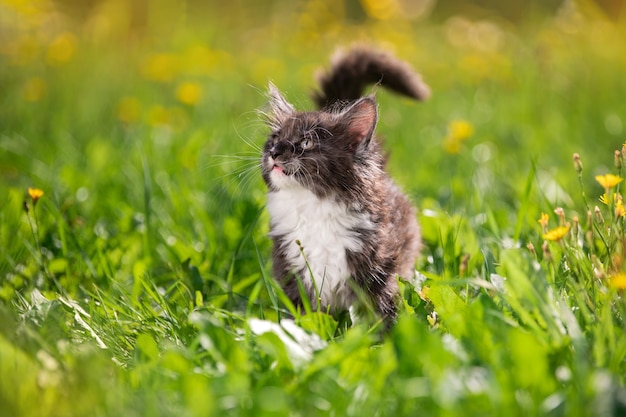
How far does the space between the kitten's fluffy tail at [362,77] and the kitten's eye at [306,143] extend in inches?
27.8

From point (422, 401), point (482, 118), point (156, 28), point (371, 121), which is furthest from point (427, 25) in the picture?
point (422, 401)

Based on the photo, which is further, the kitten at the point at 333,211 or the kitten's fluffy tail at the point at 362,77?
the kitten's fluffy tail at the point at 362,77

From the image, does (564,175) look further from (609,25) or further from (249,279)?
(609,25)

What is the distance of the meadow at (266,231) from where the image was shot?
69.2 inches

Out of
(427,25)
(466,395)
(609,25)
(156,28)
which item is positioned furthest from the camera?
(427,25)

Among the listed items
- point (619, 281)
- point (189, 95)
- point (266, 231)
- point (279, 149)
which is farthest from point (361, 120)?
point (189, 95)

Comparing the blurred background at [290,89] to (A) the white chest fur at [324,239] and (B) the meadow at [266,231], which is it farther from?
(A) the white chest fur at [324,239]

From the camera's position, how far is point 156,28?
858 centimetres

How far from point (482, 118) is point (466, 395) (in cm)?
462

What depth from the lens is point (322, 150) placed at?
8.82 ft

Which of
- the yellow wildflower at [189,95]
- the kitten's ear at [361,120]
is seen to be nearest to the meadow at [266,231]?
the yellow wildflower at [189,95]

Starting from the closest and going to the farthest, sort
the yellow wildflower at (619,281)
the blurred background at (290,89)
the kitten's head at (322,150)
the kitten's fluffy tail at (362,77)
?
the yellow wildflower at (619,281) → the kitten's head at (322,150) → the kitten's fluffy tail at (362,77) → the blurred background at (290,89)

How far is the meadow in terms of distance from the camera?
5.77ft

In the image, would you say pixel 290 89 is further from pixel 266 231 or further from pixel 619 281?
pixel 619 281
